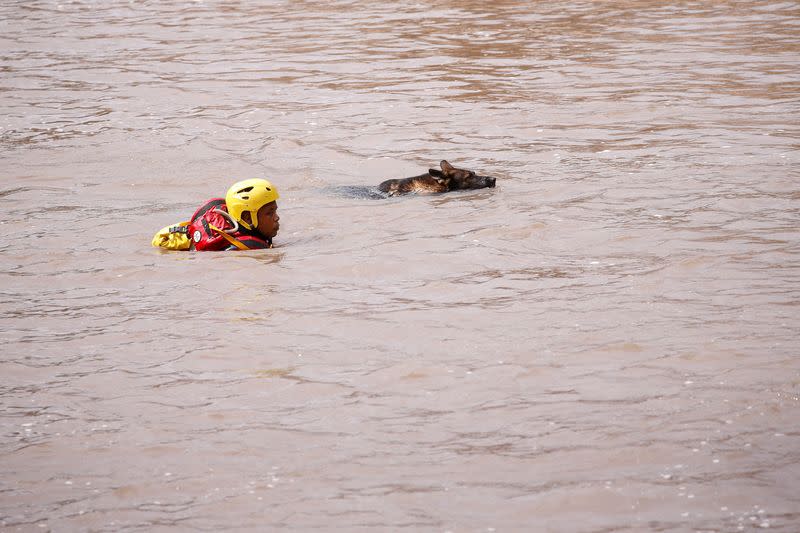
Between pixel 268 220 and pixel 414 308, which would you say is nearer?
pixel 414 308

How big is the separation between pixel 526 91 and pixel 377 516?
11.4 meters

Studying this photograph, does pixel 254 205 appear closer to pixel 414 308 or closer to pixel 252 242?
pixel 252 242

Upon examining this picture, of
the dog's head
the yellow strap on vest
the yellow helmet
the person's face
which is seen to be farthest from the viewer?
the dog's head

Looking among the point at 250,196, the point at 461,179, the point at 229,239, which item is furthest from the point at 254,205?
the point at 461,179

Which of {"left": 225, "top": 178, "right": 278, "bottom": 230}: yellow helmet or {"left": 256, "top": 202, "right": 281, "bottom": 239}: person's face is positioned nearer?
{"left": 225, "top": 178, "right": 278, "bottom": 230}: yellow helmet

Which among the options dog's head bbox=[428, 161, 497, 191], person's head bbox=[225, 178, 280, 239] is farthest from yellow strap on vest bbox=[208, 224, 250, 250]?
dog's head bbox=[428, 161, 497, 191]

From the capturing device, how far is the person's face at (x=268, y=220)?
912 centimetres

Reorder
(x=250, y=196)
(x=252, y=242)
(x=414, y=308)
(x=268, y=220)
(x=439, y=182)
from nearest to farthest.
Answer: (x=414, y=308) < (x=250, y=196) < (x=268, y=220) < (x=252, y=242) < (x=439, y=182)

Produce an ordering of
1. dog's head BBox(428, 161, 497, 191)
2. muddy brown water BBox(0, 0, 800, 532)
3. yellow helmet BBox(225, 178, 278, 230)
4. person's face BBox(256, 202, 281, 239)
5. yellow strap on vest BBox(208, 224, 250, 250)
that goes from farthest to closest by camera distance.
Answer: dog's head BBox(428, 161, 497, 191) < yellow strap on vest BBox(208, 224, 250, 250) < person's face BBox(256, 202, 281, 239) < yellow helmet BBox(225, 178, 278, 230) < muddy brown water BBox(0, 0, 800, 532)

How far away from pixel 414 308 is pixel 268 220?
6.37 ft

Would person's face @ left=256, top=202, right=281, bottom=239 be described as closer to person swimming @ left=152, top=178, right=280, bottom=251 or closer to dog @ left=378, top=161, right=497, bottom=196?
person swimming @ left=152, top=178, right=280, bottom=251

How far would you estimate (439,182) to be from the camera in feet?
35.8

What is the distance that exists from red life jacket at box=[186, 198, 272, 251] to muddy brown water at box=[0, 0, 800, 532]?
276 millimetres

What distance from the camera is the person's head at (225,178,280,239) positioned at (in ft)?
29.4
